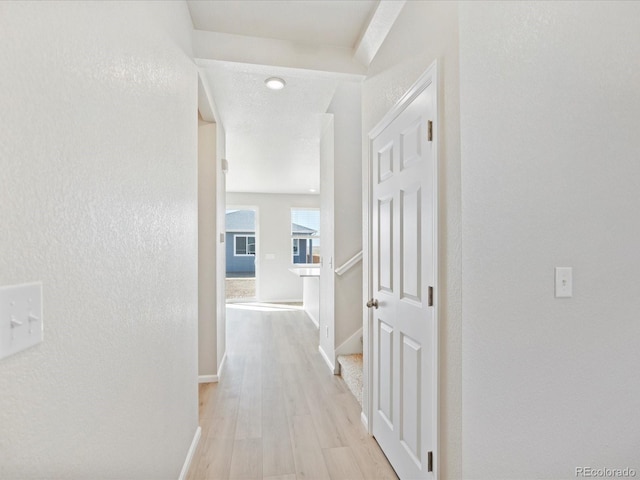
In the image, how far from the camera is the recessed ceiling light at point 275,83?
8.10ft

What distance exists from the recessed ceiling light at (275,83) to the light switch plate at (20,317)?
2.26 meters

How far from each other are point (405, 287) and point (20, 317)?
1458mm

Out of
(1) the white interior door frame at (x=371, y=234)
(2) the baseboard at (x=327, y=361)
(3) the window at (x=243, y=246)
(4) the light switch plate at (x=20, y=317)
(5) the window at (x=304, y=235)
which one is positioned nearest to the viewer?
(4) the light switch plate at (x=20, y=317)

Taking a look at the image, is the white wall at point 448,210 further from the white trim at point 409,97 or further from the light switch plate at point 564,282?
the light switch plate at point 564,282

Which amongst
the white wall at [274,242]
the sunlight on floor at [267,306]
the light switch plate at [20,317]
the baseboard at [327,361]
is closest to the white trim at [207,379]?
the baseboard at [327,361]

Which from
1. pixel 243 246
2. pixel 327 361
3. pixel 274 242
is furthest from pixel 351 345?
pixel 243 246

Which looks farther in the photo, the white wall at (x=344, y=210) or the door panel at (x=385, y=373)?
the white wall at (x=344, y=210)

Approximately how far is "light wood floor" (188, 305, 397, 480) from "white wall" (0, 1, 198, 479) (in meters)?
0.56

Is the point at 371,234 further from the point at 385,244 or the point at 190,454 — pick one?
the point at 190,454

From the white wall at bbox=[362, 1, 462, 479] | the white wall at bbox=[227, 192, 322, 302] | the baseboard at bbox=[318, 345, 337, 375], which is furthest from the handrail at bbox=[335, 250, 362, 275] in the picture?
the white wall at bbox=[227, 192, 322, 302]

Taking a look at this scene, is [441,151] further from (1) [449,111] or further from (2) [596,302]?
(2) [596,302]

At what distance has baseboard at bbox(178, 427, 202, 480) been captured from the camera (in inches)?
66.2

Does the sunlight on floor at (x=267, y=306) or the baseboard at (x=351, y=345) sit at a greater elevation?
the baseboard at (x=351, y=345)

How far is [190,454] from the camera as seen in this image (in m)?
1.84
